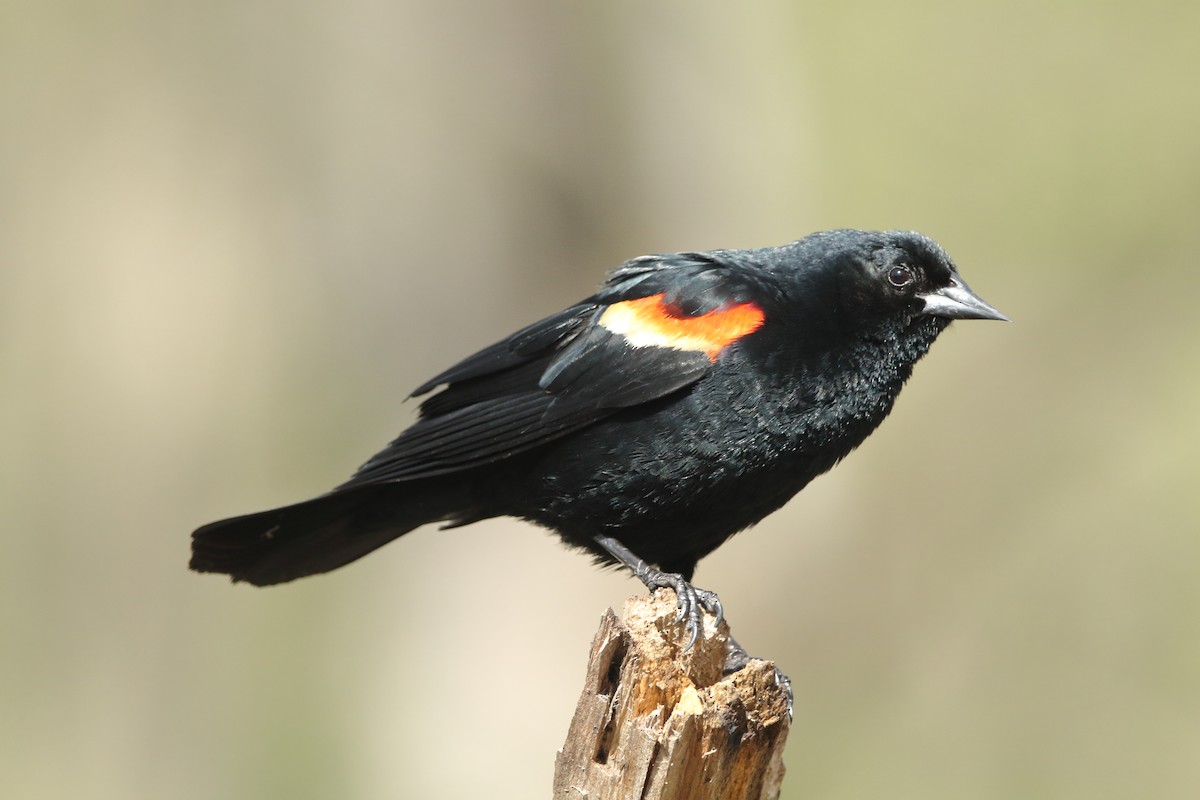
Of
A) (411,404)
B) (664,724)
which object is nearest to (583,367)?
(664,724)

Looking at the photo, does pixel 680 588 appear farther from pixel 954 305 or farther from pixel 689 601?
pixel 954 305

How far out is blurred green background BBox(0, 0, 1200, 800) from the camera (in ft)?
18.4

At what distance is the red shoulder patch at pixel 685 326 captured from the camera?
130 inches

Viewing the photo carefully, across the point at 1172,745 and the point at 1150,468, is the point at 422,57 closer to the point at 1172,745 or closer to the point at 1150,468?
the point at 1150,468

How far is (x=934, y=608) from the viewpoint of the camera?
6348 mm

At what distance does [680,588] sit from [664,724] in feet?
1.93

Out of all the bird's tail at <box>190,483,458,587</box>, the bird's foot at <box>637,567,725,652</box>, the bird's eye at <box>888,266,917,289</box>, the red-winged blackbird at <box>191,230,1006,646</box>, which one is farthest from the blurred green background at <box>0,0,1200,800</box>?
the bird's foot at <box>637,567,725,652</box>

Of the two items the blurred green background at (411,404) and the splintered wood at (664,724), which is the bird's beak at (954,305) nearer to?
the splintered wood at (664,724)

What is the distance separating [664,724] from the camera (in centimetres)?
245

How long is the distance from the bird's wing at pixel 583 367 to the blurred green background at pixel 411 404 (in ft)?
6.31

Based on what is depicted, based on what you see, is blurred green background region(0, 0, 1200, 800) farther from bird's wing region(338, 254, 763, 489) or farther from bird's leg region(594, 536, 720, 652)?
bird's leg region(594, 536, 720, 652)

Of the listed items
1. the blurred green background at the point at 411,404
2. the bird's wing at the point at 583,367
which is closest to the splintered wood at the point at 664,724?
the bird's wing at the point at 583,367

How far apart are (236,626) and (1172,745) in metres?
4.87

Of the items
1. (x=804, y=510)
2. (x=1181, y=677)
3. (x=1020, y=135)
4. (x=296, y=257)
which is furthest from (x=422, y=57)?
(x=1181, y=677)
